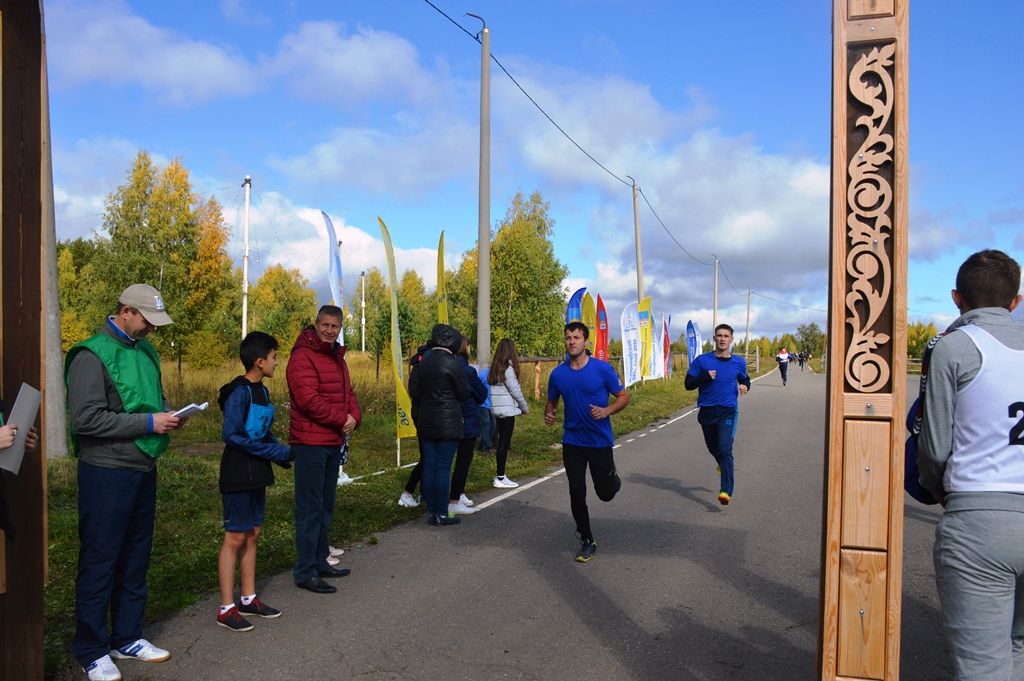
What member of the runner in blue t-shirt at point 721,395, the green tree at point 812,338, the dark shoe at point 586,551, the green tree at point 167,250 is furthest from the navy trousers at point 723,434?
the green tree at point 812,338

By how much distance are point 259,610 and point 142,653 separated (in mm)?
859

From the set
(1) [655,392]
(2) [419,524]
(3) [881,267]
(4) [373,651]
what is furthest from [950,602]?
(1) [655,392]

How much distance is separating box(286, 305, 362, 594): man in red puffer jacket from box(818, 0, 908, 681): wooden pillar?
12.4ft

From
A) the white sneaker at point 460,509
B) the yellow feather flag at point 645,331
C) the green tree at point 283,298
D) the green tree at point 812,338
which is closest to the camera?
the white sneaker at point 460,509

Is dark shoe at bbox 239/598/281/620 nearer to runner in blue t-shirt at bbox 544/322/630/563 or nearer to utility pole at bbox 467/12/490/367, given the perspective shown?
runner in blue t-shirt at bbox 544/322/630/563

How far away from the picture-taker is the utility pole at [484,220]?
1438cm

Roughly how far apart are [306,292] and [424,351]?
68916 mm

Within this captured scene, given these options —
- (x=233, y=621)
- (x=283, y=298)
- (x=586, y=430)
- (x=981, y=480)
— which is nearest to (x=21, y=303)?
(x=233, y=621)

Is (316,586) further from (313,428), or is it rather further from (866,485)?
(866,485)

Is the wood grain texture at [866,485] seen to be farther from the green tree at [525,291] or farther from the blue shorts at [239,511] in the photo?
the green tree at [525,291]

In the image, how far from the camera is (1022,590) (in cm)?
285

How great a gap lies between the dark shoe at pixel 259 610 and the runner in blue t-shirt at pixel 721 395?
519 cm

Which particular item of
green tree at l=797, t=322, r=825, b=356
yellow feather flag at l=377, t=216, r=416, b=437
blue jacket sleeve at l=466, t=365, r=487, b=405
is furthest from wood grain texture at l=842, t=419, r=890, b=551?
green tree at l=797, t=322, r=825, b=356

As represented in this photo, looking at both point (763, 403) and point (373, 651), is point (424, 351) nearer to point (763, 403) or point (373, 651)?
point (373, 651)
